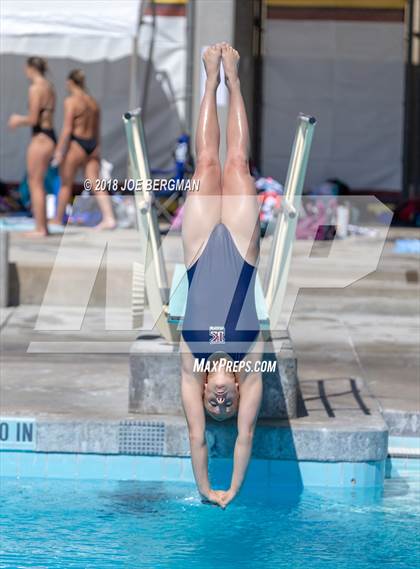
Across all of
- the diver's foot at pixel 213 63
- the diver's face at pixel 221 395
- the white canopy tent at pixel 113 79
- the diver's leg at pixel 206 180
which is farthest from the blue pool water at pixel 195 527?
Result: the white canopy tent at pixel 113 79

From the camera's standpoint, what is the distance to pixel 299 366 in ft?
26.2

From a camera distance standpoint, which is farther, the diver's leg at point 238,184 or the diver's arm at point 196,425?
the diver's leg at point 238,184

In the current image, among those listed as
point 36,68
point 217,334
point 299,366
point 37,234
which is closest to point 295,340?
point 299,366

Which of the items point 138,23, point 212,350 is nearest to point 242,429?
point 212,350

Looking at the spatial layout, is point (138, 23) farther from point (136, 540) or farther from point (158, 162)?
point (136, 540)

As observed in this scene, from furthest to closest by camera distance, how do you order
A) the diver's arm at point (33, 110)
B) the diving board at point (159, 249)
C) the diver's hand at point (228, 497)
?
1. the diver's arm at point (33, 110)
2. the diving board at point (159, 249)
3. the diver's hand at point (228, 497)

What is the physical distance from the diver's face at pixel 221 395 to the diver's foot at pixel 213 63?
1.68m

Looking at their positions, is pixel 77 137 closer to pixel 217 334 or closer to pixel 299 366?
pixel 299 366

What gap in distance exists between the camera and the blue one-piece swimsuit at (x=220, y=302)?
19.6ft

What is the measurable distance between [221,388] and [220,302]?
1.58 feet

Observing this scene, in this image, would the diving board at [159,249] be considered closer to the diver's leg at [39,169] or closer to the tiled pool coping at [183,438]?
the tiled pool coping at [183,438]

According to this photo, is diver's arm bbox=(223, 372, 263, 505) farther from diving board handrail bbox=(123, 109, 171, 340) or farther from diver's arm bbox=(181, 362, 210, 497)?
diving board handrail bbox=(123, 109, 171, 340)

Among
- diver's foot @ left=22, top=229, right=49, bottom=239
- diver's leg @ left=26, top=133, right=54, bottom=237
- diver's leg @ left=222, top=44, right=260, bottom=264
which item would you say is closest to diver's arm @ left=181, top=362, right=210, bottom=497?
diver's leg @ left=222, top=44, right=260, bottom=264

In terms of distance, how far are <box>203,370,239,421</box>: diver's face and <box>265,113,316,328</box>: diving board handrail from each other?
38.9 inches
